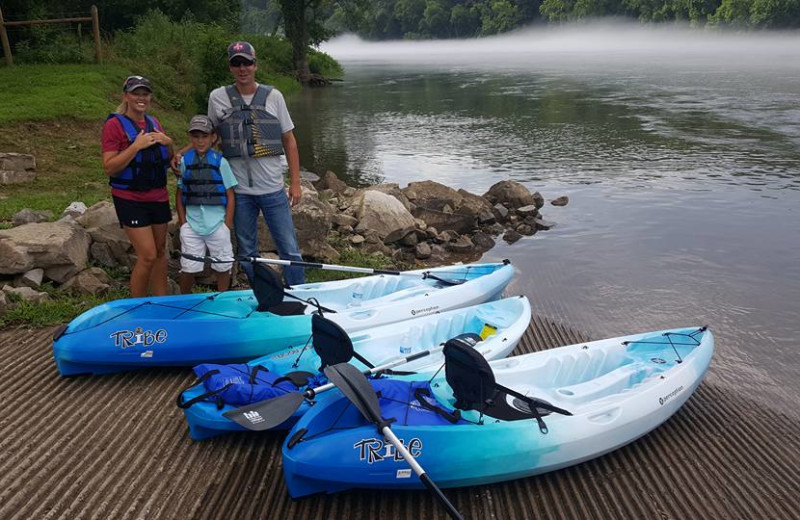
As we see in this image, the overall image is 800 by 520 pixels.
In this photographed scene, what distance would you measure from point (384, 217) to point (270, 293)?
4205 millimetres

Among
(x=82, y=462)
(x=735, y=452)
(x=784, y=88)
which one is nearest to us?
(x=82, y=462)

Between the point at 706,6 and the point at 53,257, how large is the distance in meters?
77.7

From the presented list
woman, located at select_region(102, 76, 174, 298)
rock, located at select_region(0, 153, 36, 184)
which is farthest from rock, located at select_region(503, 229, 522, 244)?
rock, located at select_region(0, 153, 36, 184)

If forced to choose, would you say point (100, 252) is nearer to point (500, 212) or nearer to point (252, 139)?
point (252, 139)

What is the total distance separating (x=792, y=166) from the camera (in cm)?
1390

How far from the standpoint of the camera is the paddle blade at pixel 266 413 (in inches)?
138

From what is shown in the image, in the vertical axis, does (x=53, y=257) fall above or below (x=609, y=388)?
above

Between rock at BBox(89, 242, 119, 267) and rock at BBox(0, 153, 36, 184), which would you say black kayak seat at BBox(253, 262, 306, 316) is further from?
rock at BBox(0, 153, 36, 184)

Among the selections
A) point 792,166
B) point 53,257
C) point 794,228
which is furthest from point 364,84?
point 53,257

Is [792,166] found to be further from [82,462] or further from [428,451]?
[82,462]

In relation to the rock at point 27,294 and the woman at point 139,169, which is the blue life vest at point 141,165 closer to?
the woman at point 139,169

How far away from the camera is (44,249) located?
5883 millimetres

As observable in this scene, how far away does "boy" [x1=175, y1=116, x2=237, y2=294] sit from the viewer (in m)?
5.06

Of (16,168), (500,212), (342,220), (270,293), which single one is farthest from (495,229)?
(16,168)
